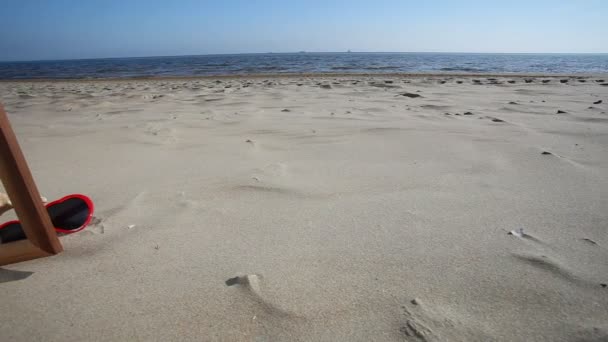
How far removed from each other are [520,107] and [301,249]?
359 cm

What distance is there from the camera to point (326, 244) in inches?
40.4

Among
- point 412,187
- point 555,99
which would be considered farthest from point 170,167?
A: point 555,99

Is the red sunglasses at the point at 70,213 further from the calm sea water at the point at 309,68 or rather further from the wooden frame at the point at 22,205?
the calm sea water at the point at 309,68

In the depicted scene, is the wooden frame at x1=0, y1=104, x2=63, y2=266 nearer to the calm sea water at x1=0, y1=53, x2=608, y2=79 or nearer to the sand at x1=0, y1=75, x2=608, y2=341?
the sand at x1=0, y1=75, x2=608, y2=341

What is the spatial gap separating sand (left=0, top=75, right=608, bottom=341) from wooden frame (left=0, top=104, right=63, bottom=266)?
0.05m

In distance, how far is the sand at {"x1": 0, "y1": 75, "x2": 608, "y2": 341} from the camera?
28.9 inches

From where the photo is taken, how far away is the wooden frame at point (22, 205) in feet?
2.59

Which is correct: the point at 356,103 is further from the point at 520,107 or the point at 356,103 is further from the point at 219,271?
the point at 219,271

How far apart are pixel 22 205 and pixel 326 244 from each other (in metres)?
0.85

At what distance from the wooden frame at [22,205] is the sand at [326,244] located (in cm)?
5

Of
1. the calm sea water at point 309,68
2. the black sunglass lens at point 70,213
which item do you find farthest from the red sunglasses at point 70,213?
the calm sea water at point 309,68

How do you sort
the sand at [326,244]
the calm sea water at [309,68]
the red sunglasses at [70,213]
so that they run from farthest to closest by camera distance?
the calm sea water at [309,68] → the red sunglasses at [70,213] → the sand at [326,244]

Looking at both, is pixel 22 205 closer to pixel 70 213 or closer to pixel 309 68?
pixel 70 213

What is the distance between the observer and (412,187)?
4.68 feet
